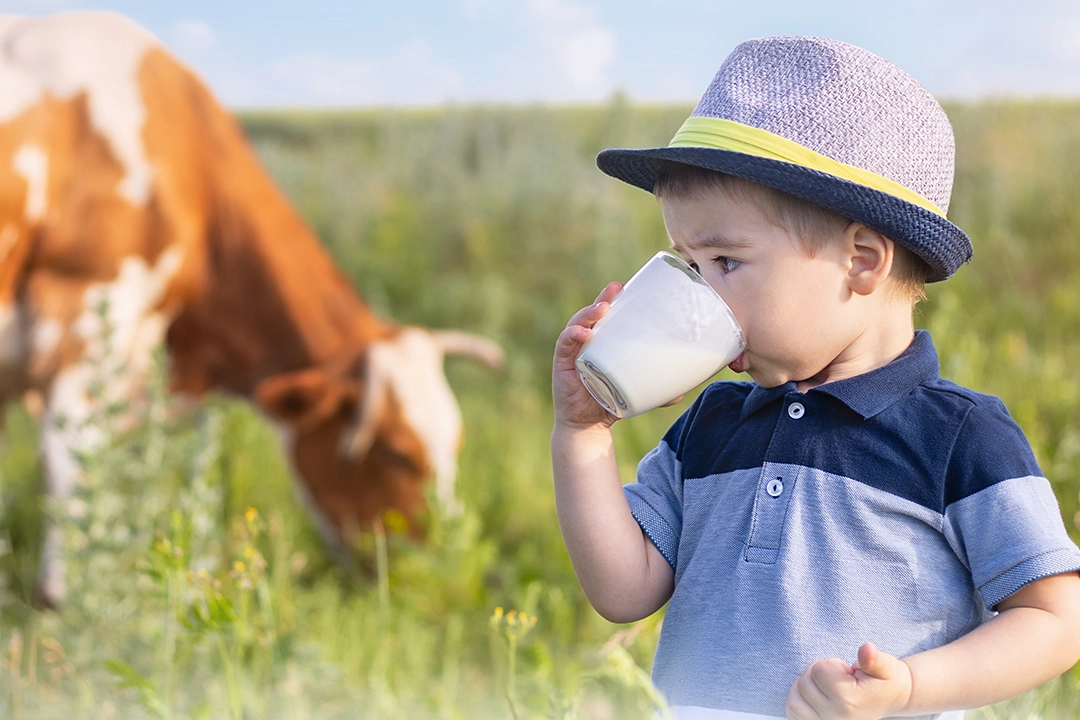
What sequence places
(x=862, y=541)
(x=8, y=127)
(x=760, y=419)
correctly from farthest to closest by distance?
(x=8, y=127), (x=760, y=419), (x=862, y=541)

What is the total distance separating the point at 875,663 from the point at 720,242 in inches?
18.9

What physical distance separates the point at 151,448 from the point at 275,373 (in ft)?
5.73

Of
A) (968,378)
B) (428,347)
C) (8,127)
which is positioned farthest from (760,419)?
(8,127)

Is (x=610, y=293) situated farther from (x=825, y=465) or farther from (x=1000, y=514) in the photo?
(x=1000, y=514)

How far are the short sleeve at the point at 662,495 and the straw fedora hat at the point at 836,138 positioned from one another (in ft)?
1.23

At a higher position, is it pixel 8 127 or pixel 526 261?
pixel 8 127

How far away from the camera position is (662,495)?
4.53 feet

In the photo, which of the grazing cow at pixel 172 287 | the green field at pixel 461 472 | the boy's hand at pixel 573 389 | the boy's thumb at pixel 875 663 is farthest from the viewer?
the grazing cow at pixel 172 287

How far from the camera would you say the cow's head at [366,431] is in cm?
388

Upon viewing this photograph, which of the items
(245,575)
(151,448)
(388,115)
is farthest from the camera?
(388,115)

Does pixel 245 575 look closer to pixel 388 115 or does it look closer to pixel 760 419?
pixel 760 419

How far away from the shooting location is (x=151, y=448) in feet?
8.55

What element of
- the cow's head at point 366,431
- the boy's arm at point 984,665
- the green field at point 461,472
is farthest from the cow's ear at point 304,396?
the boy's arm at point 984,665

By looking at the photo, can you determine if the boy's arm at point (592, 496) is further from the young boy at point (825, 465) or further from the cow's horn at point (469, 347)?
the cow's horn at point (469, 347)
